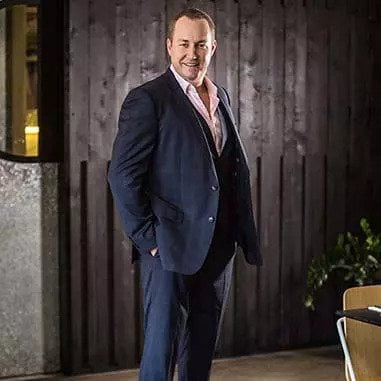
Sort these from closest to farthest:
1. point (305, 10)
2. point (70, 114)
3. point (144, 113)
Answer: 1. point (144, 113)
2. point (70, 114)
3. point (305, 10)

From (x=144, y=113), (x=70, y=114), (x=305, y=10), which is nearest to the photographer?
(x=144, y=113)

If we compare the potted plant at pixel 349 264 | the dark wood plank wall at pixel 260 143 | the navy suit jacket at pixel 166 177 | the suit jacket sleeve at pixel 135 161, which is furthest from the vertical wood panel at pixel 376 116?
the suit jacket sleeve at pixel 135 161

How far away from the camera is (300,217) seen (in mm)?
5141

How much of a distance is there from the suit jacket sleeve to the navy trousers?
0.16 meters

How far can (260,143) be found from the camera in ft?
16.4

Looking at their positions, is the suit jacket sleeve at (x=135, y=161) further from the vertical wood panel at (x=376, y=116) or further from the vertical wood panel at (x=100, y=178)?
the vertical wood panel at (x=376, y=116)

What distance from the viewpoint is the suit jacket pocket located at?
3.46 m

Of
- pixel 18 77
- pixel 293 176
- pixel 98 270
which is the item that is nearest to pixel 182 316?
pixel 98 270

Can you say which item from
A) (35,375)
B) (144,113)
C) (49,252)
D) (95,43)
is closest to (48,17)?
(95,43)

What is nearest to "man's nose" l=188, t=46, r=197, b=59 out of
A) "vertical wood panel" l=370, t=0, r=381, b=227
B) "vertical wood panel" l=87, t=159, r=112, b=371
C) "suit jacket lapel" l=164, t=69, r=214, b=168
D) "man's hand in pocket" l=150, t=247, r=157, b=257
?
"suit jacket lapel" l=164, t=69, r=214, b=168

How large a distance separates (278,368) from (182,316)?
152 centimetres

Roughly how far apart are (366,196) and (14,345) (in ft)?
6.66

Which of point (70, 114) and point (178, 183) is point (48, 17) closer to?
point (70, 114)

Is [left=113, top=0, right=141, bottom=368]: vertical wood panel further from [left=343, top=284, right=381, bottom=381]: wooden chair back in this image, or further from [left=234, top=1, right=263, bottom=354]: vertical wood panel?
[left=343, top=284, right=381, bottom=381]: wooden chair back
